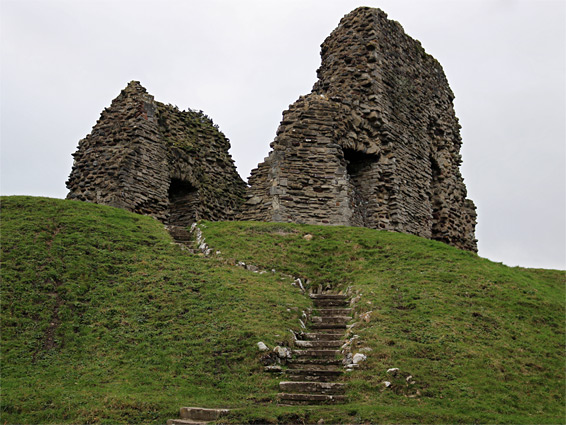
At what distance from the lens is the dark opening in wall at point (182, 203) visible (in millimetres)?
24359

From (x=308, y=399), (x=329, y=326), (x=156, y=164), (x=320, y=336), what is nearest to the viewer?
(x=308, y=399)

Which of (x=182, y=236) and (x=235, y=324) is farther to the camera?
(x=182, y=236)

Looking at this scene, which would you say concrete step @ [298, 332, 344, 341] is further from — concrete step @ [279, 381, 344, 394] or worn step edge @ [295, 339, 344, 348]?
concrete step @ [279, 381, 344, 394]

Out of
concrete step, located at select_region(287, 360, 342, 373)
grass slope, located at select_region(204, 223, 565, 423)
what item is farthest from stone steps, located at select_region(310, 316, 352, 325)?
concrete step, located at select_region(287, 360, 342, 373)

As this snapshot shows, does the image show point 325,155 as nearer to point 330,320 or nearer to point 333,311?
point 333,311

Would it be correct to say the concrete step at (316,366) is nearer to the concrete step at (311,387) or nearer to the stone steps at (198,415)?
the concrete step at (311,387)

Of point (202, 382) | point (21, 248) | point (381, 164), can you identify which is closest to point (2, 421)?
point (202, 382)

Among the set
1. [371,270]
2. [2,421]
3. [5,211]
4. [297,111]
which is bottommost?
[2,421]

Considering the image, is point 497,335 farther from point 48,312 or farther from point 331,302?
point 48,312

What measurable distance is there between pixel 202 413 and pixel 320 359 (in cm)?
331

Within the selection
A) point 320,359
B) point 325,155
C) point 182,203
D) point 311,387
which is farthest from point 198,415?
point 182,203

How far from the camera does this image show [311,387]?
10.8 metres

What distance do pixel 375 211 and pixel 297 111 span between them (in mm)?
5238

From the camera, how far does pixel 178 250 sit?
57.0ft
